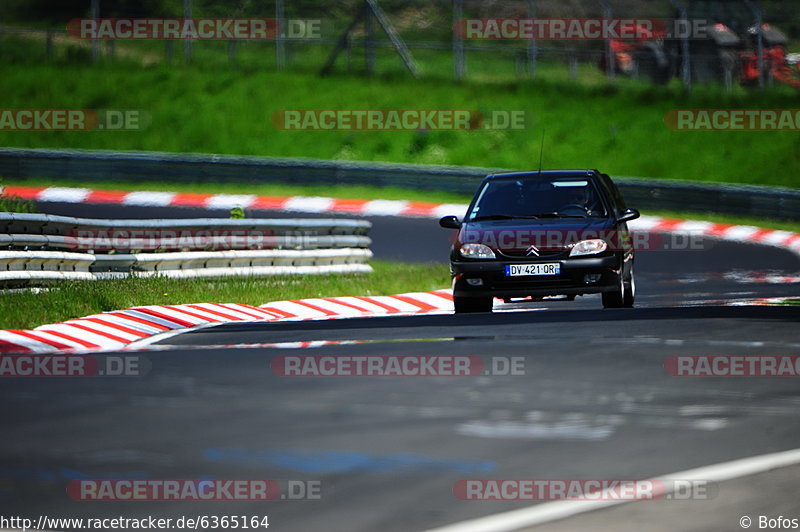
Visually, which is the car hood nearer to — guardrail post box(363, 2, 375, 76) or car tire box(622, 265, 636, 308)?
car tire box(622, 265, 636, 308)

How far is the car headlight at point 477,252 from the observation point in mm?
14445

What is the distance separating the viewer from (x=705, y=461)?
24.3ft

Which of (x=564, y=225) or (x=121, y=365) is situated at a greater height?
(x=564, y=225)

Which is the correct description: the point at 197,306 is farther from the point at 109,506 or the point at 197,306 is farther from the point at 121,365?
the point at 109,506

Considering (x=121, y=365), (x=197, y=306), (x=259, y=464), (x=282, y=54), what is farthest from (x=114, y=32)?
(x=259, y=464)

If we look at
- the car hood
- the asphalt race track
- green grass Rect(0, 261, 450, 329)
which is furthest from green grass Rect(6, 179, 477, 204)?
the asphalt race track

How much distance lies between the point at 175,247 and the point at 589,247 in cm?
576

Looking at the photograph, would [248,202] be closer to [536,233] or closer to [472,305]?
[472,305]

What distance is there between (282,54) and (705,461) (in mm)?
30912

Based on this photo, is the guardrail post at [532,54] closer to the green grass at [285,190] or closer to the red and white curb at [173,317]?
the green grass at [285,190]

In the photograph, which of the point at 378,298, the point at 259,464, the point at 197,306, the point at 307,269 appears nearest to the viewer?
the point at 259,464

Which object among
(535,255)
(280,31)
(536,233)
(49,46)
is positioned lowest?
(535,255)

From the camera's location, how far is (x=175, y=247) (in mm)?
18000

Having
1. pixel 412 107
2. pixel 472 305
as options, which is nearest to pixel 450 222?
pixel 472 305
